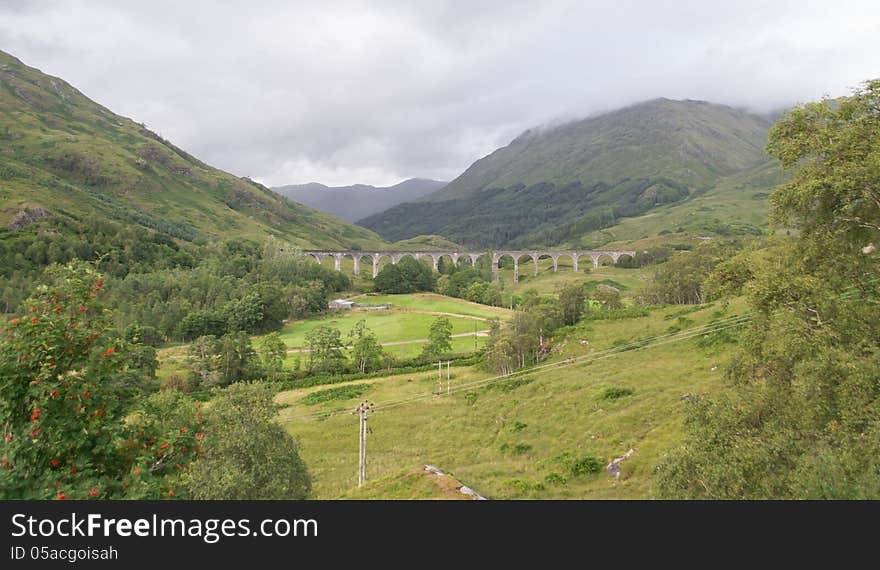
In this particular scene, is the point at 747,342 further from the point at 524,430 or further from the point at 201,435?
the point at 524,430

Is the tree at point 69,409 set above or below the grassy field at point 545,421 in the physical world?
above

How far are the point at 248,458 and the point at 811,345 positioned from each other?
19340 mm

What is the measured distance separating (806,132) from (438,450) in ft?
97.1

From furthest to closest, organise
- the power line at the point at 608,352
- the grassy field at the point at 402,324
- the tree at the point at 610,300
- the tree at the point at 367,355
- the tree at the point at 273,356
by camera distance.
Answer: the grassy field at the point at 402,324
the tree at the point at 610,300
the tree at the point at 367,355
the tree at the point at 273,356
the power line at the point at 608,352

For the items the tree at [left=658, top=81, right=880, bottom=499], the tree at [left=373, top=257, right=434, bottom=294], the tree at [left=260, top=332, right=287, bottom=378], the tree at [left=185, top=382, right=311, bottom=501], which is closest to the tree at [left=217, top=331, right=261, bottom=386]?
the tree at [left=260, top=332, right=287, bottom=378]

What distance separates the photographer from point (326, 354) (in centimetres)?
7369

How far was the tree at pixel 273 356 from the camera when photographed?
71.2 meters

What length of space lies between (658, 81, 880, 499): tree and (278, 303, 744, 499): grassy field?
441 cm

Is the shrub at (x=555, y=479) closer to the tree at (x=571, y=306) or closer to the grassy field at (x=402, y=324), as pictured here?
the tree at (x=571, y=306)

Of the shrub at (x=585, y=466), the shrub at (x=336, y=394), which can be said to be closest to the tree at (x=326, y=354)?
the shrub at (x=336, y=394)

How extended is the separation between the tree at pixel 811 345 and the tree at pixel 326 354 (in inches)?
2446

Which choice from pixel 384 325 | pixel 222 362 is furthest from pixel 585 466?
pixel 384 325

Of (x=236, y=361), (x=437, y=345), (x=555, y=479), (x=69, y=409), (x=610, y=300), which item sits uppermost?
(x=69, y=409)

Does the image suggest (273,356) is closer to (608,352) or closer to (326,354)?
(326,354)
